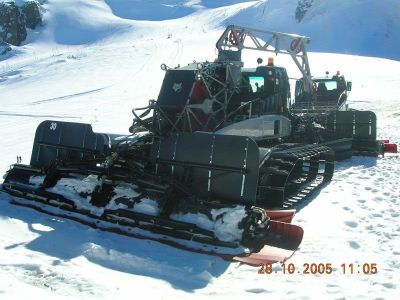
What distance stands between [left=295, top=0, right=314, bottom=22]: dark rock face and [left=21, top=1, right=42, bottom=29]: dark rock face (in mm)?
44982

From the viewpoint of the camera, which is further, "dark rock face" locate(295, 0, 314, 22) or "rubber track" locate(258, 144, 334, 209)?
"dark rock face" locate(295, 0, 314, 22)

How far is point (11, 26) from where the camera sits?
77.1 metres

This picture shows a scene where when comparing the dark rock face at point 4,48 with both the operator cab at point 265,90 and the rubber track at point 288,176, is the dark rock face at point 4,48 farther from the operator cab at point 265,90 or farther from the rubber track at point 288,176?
the rubber track at point 288,176

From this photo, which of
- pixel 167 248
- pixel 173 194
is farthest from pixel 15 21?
pixel 167 248

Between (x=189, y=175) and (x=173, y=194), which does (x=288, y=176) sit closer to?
(x=189, y=175)

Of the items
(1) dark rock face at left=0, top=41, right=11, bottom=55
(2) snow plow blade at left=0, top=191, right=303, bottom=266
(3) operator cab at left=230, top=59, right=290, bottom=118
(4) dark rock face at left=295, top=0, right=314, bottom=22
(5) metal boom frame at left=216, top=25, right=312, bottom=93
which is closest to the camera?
(2) snow plow blade at left=0, top=191, right=303, bottom=266

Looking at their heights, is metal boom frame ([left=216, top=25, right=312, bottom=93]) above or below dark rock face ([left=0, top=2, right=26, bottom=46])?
below

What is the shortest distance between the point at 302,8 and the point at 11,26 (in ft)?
165

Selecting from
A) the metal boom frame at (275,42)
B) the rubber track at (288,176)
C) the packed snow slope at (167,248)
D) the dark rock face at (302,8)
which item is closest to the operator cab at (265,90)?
the rubber track at (288,176)

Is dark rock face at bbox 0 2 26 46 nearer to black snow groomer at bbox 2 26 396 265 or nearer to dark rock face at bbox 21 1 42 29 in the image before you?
dark rock face at bbox 21 1 42 29

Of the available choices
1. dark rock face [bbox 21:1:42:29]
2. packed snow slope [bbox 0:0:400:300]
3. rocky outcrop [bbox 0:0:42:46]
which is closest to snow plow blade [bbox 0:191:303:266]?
packed snow slope [bbox 0:0:400:300]

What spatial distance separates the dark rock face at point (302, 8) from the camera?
86125 millimetres

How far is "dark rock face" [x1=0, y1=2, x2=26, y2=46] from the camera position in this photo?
3024 inches

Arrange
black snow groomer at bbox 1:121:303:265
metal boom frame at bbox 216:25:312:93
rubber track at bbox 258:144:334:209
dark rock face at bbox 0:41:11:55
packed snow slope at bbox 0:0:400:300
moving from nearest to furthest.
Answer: packed snow slope at bbox 0:0:400:300 → black snow groomer at bbox 1:121:303:265 → rubber track at bbox 258:144:334:209 → metal boom frame at bbox 216:25:312:93 → dark rock face at bbox 0:41:11:55
